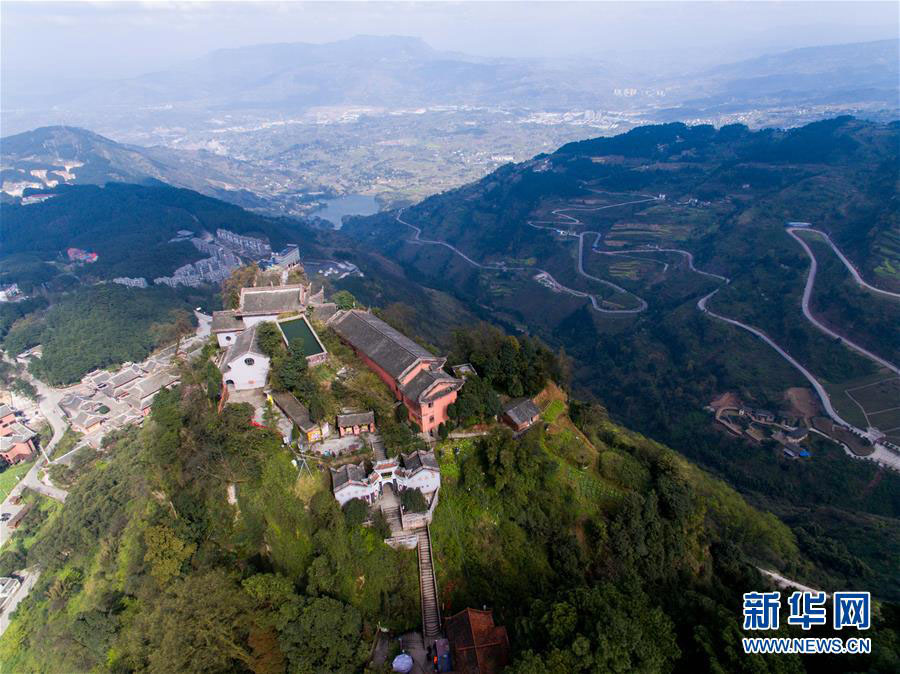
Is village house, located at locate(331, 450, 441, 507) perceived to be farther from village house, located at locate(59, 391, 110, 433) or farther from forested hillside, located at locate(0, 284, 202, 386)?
village house, located at locate(59, 391, 110, 433)

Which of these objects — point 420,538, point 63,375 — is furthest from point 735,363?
point 63,375

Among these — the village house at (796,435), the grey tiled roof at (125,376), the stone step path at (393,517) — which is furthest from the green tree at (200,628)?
the village house at (796,435)

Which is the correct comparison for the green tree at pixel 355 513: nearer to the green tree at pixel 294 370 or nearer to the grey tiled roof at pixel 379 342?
the grey tiled roof at pixel 379 342

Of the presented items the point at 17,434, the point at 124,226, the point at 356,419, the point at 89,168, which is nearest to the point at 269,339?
the point at 356,419

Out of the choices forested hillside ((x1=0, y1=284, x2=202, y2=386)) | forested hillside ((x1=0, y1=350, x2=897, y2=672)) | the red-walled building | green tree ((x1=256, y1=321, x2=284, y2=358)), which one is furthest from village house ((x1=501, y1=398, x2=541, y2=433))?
forested hillside ((x1=0, y1=284, x2=202, y2=386))

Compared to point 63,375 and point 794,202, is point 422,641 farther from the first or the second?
point 794,202

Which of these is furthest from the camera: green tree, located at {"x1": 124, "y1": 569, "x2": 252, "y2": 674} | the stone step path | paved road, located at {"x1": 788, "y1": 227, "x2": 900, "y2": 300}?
paved road, located at {"x1": 788, "y1": 227, "x2": 900, "y2": 300}
